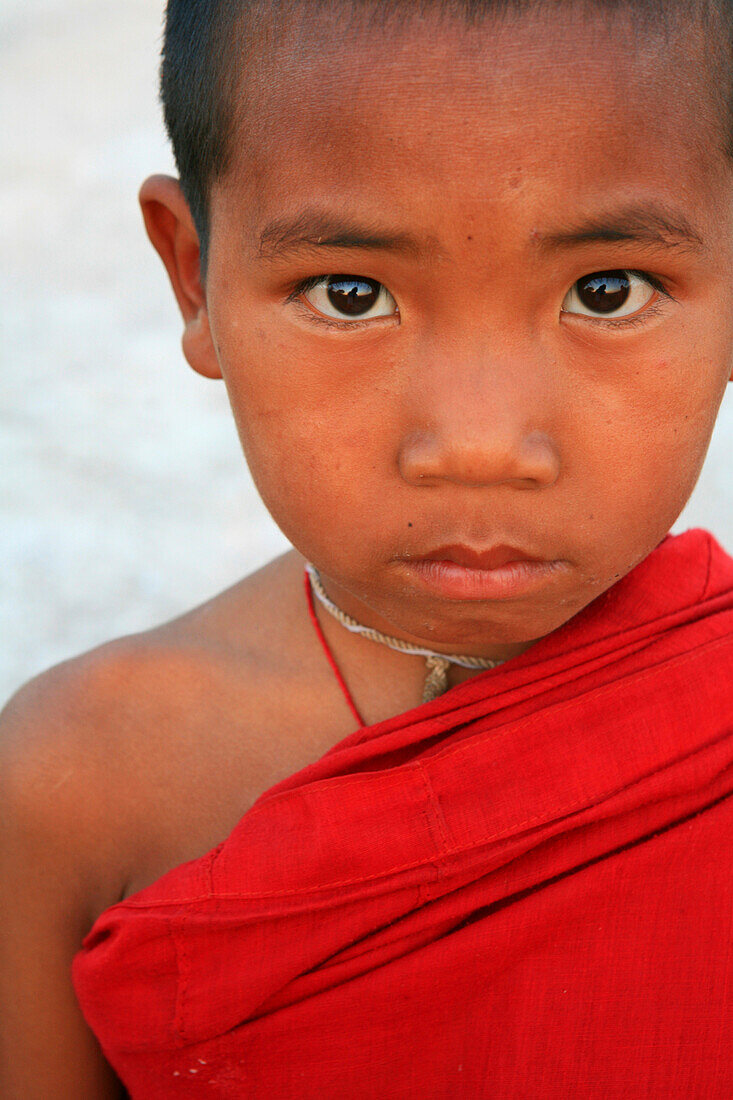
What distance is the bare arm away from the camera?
1401 millimetres

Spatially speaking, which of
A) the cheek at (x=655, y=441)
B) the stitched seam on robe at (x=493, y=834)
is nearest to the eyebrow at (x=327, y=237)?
the cheek at (x=655, y=441)

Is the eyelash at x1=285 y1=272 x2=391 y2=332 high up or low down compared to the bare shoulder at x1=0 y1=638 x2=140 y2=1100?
up

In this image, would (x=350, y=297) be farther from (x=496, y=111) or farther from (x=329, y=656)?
(x=329, y=656)

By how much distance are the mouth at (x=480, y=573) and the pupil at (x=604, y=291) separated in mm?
236

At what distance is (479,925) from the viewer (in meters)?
1.15

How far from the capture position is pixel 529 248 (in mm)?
958

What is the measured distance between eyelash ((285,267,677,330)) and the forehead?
9cm

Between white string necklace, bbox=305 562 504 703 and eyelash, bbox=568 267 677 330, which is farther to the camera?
white string necklace, bbox=305 562 504 703

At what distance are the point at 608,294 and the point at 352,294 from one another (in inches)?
9.2

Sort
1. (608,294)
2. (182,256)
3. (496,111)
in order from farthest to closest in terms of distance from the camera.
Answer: (182,256) < (608,294) < (496,111)

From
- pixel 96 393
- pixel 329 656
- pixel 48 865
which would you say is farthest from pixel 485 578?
pixel 96 393

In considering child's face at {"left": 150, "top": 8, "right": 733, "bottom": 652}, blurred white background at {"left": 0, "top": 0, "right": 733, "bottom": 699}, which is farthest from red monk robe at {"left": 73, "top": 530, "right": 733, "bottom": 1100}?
blurred white background at {"left": 0, "top": 0, "right": 733, "bottom": 699}

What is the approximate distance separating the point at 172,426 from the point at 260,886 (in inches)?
81.9

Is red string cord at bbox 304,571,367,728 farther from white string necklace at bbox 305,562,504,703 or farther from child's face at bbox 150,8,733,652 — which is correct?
child's face at bbox 150,8,733,652
